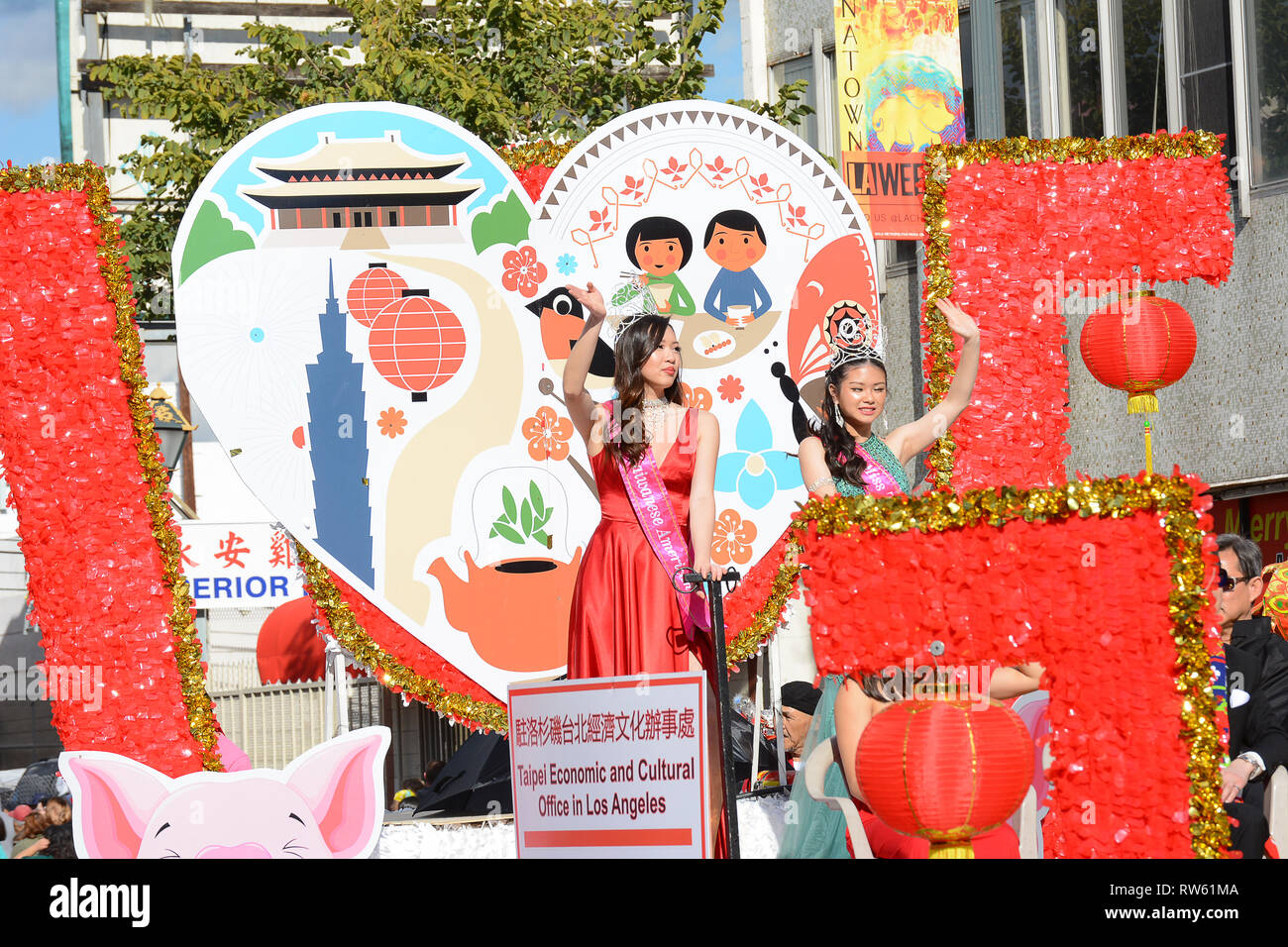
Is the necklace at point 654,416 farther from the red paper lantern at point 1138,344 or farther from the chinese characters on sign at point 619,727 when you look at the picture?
the red paper lantern at point 1138,344


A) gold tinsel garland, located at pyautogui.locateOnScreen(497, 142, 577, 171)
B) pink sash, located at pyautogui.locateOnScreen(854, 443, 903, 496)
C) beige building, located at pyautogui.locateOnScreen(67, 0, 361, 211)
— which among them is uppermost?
beige building, located at pyautogui.locateOnScreen(67, 0, 361, 211)

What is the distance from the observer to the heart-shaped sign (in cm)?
737

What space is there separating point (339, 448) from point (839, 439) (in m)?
2.58

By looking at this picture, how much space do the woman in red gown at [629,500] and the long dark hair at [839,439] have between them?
458 millimetres

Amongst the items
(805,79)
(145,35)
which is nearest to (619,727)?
(805,79)

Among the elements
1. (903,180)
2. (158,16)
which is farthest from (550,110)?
(158,16)

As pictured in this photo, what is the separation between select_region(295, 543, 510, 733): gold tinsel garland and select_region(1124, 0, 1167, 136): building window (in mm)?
8522

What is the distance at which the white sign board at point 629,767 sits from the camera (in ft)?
15.7

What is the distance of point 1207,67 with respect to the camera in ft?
42.1

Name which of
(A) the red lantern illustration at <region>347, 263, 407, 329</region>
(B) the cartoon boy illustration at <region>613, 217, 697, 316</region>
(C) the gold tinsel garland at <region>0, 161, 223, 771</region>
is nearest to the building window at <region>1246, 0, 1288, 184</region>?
(B) the cartoon boy illustration at <region>613, 217, 697, 316</region>

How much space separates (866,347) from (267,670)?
38.5ft

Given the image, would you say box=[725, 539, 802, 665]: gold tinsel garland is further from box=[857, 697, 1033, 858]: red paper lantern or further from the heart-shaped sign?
box=[857, 697, 1033, 858]: red paper lantern

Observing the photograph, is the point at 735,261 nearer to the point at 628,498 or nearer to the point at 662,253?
the point at 662,253

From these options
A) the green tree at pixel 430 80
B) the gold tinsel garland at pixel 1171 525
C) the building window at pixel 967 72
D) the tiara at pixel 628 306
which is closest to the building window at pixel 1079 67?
the building window at pixel 967 72
